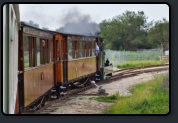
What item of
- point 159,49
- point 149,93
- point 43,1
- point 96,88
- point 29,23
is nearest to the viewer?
point 43,1

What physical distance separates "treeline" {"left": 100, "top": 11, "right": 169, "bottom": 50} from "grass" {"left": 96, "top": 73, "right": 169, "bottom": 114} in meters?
0.99

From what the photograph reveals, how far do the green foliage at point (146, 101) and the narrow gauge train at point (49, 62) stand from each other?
5.97 ft

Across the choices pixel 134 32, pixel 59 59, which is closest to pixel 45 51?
pixel 59 59

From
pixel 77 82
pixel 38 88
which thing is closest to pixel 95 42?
pixel 77 82

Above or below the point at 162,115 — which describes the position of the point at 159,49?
above

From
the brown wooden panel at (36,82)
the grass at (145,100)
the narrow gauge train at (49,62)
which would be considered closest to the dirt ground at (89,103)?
the grass at (145,100)

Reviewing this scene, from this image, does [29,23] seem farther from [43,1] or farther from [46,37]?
[46,37]

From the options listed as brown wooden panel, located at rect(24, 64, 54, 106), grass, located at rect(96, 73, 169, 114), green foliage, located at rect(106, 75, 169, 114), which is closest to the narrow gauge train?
brown wooden panel, located at rect(24, 64, 54, 106)

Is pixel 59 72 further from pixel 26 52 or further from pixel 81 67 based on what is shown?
pixel 26 52

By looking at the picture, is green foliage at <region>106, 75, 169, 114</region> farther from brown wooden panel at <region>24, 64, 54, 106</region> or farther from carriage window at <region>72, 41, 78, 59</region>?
carriage window at <region>72, 41, 78, 59</region>

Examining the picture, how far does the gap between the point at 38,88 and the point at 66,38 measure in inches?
128

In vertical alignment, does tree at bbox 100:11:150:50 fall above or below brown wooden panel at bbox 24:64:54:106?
above

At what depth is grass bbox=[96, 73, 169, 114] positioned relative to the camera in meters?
6.58

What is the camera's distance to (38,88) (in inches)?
300
